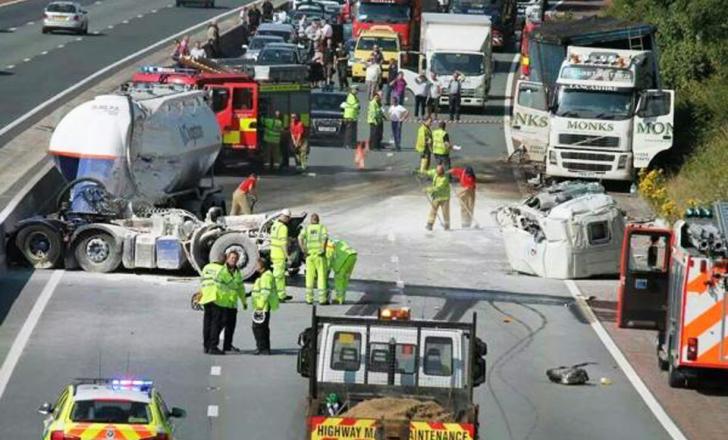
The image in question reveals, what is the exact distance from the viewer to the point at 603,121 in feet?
157

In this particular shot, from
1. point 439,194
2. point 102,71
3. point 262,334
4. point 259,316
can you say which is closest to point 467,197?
point 439,194

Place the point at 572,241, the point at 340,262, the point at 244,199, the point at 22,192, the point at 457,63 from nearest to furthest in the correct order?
the point at 340,262 → the point at 572,241 → the point at 22,192 → the point at 244,199 → the point at 457,63

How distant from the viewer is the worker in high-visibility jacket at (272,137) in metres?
49.5

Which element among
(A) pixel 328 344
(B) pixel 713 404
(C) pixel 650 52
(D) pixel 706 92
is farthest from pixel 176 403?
(D) pixel 706 92

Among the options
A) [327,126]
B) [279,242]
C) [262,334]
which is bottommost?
[327,126]

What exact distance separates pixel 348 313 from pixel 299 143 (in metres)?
19.2

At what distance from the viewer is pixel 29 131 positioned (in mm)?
51188

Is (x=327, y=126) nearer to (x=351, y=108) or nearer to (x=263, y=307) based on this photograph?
(x=351, y=108)

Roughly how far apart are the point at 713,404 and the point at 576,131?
871 inches

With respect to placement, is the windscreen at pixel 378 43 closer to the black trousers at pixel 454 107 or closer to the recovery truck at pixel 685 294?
the black trousers at pixel 454 107

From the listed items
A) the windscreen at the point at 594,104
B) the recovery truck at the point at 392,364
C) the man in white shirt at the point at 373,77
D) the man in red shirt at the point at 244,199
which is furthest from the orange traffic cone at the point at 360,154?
the recovery truck at the point at 392,364

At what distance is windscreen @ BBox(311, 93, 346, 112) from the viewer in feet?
178

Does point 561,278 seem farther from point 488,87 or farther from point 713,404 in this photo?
point 488,87

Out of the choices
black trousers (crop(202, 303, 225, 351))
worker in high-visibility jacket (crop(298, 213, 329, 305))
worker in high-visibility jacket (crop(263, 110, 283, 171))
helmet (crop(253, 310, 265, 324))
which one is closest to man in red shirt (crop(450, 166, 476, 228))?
worker in high-visibility jacket (crop(263, 110, 283, 171))
